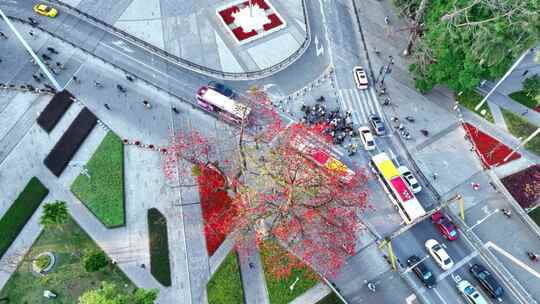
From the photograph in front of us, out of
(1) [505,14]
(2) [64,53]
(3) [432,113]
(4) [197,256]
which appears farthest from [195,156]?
(1) [505,14]

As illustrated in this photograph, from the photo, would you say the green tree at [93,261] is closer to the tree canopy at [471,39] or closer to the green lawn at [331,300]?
the green lawn at [331,300]

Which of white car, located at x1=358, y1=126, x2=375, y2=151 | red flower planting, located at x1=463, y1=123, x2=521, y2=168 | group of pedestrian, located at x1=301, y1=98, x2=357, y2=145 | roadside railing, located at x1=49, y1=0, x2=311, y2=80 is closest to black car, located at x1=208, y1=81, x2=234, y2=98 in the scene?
roadside railing, located at x1=49, y1=0, x2=311, y2=80

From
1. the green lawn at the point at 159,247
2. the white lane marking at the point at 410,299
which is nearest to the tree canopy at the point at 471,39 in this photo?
the white lane marking at the point at 410,299

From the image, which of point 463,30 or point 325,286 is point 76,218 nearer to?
point 325,286

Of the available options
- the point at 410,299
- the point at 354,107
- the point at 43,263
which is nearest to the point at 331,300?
the point at 410,299

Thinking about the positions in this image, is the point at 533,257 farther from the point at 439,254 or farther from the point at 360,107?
the point at 360,107
